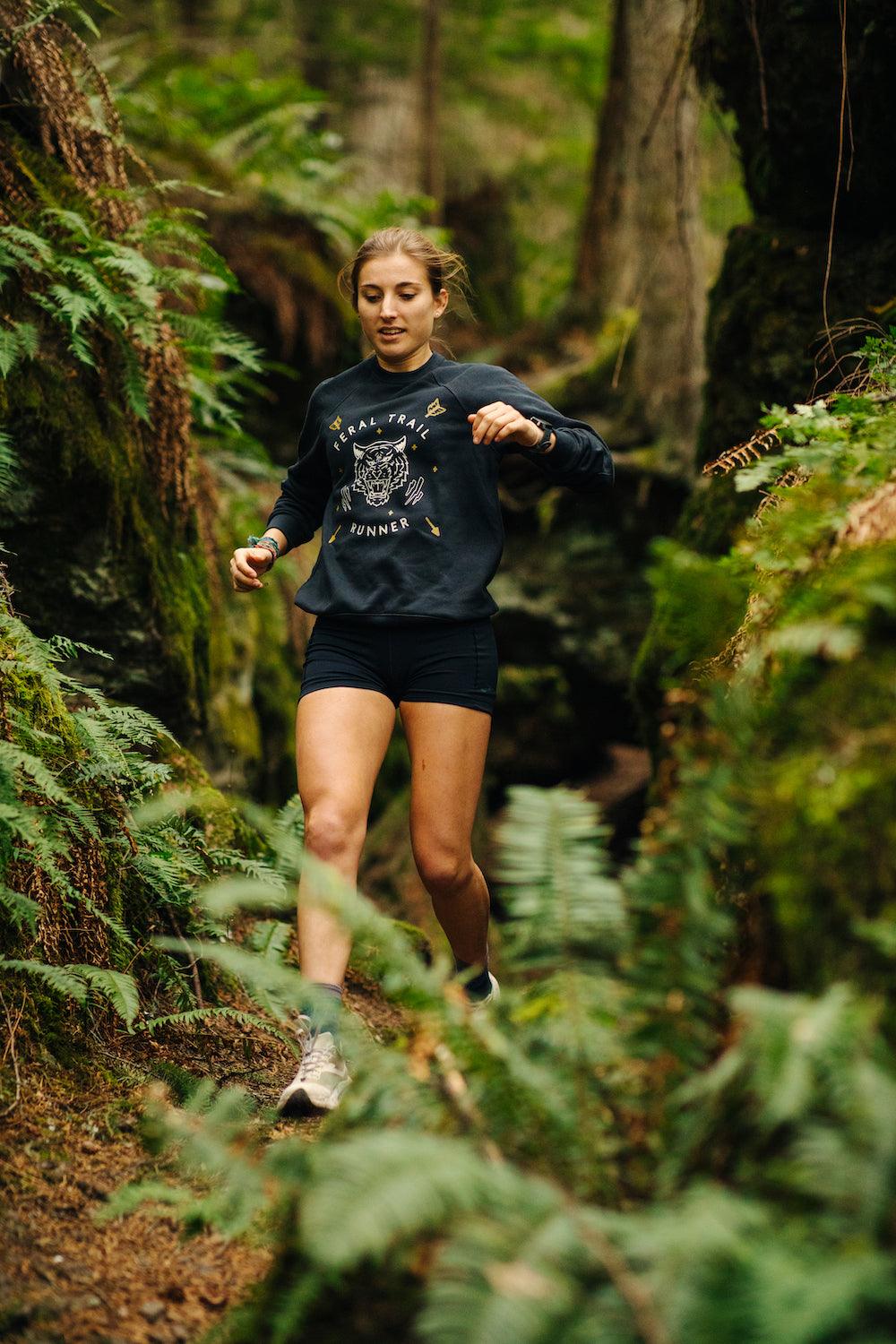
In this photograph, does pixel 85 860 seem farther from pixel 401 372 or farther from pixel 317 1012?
pixel 401 372

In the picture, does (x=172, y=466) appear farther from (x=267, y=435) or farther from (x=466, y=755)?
(x=267, y=435)

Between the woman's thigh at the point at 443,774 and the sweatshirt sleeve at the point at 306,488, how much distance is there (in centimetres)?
92

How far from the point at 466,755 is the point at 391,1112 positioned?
1806 mm

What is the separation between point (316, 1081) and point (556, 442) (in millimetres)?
2154

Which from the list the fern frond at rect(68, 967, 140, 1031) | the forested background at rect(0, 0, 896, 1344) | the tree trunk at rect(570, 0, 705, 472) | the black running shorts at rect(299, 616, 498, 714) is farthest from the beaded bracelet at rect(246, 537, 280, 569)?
the tree trunk at rect(570, 0, 705, 472)

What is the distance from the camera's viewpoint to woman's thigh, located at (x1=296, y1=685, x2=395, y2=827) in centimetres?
328

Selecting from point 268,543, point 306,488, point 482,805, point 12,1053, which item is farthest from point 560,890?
point 482,805

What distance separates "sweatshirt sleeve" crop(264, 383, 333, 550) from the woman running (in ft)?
0.43

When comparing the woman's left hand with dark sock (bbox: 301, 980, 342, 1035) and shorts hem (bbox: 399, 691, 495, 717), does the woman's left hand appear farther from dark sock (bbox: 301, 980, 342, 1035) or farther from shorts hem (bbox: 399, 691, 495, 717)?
dark sock (bbox: 301, 980, 342, 1035)

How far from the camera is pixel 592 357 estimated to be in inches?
390

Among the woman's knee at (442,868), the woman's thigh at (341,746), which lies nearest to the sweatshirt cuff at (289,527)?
the woman's thigh at (341,746)

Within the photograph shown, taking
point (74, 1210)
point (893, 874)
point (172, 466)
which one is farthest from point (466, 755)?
point (172, 466)

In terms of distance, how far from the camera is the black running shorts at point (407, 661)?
3.54m

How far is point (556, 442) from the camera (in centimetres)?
355
